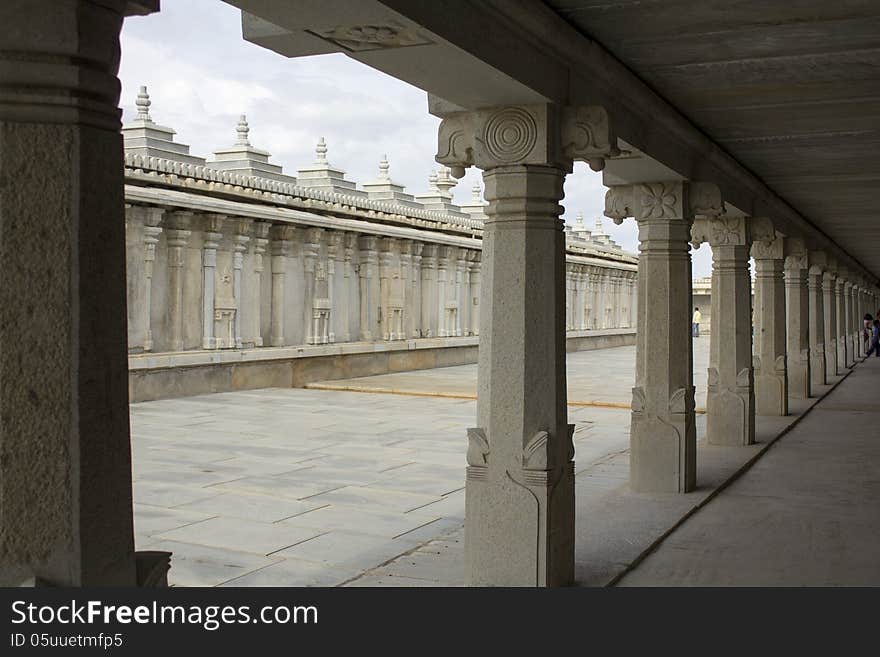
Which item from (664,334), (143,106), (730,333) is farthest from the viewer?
(143,106)

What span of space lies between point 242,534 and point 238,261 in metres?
11.5

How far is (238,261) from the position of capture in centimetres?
1798

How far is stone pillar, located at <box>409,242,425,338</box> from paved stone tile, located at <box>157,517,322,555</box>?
16468 mm

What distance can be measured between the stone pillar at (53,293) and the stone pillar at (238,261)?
15.5 metres

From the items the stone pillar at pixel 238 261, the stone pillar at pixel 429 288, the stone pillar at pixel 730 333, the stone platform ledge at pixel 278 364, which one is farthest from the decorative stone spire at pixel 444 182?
the stone pillar at pixel 730 333

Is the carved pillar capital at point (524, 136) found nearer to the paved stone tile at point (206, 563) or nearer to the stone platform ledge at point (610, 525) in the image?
the stone platform ledge at point (610, 525)

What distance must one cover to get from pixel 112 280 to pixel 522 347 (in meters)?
3.10

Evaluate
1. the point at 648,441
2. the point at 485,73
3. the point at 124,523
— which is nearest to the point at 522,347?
the point at 485,73

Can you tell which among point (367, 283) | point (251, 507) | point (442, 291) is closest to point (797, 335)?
point (367, 283)

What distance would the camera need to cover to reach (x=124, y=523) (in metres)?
2.68

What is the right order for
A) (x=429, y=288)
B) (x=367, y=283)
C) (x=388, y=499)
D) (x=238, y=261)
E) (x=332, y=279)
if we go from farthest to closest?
(x=429, y=288), (x=367, y=283), (x=332, y=279), (x=238, y=261), (x=388, y=499)

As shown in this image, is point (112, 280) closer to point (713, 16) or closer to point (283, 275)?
point (713, 16)

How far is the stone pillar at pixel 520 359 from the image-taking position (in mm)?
5426

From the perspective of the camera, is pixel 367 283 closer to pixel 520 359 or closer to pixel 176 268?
pixel 176 268
